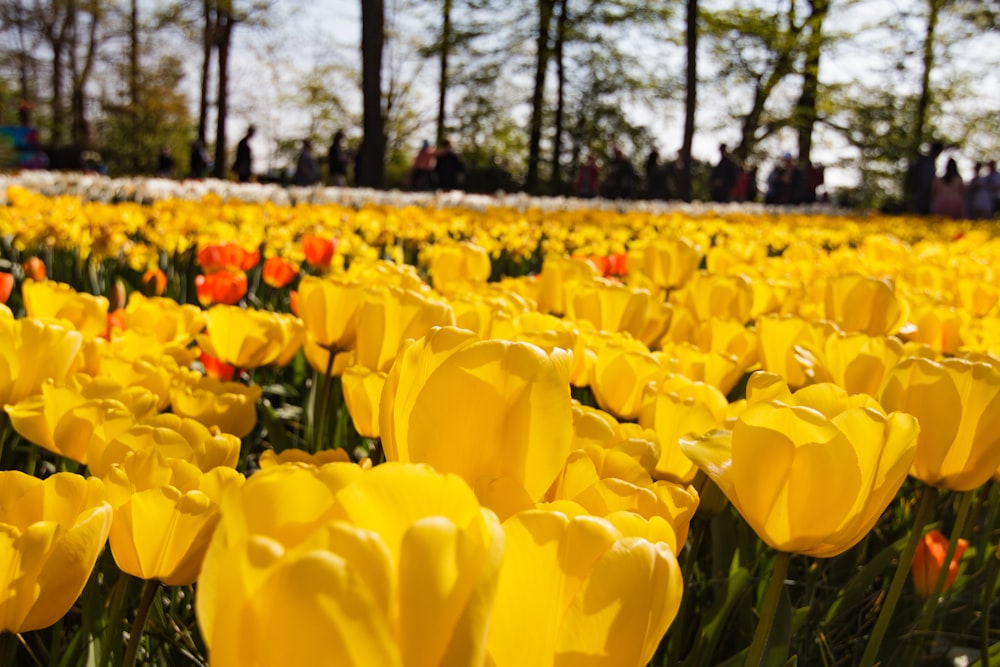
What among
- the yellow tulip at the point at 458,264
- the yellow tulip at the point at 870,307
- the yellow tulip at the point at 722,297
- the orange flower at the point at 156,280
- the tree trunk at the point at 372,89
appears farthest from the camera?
the tree trunk at the point at 372,89

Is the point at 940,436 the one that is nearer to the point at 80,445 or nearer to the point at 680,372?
the point at 680,372

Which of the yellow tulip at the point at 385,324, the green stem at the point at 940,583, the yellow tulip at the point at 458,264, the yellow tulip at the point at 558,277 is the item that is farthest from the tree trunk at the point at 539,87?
the green stem at the point at 940,583

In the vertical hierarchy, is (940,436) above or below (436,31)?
below

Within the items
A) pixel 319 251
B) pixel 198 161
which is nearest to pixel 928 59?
pixel 198 161

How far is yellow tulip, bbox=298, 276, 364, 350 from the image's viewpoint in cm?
150

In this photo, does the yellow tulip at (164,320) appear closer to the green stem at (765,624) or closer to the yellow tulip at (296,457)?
the yellow tulip at (296,457)

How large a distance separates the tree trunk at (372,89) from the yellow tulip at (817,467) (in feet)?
45.4

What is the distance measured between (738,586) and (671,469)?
19cm

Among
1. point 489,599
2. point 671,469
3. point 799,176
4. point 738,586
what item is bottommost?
point 738,586

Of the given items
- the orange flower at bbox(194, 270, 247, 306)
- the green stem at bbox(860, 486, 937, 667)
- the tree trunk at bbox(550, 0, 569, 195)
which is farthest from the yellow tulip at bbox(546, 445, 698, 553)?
the tree trunk at bbox(550, 0, 569, 195)

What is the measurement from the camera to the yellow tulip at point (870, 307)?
6.39ft

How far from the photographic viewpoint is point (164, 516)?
0.69 m

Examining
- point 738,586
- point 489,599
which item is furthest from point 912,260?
point 489,599

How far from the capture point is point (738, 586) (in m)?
1.12
